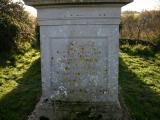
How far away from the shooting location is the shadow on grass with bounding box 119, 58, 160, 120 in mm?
6818

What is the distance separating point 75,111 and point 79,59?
939mm

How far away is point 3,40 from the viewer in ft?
45.6

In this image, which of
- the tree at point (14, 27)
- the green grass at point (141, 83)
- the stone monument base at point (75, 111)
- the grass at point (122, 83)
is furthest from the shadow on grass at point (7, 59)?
the stone monument base at point (75, 111)

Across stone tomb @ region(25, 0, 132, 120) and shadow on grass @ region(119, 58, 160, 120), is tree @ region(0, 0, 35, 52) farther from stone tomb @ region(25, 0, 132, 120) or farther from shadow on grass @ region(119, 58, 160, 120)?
stone tomb @ region(25, 0, 132, 120)

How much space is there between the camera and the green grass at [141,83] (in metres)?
7.05

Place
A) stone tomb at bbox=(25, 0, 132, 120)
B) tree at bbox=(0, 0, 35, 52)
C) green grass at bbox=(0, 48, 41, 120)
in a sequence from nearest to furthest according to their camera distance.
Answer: stone tomb at bbox=(25, 0, 132, 120) → green grass at bbox=(0, 48, 41, 120) → tree at bbox=(0, 0, 35, 52)

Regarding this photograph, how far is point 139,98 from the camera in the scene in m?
8.04

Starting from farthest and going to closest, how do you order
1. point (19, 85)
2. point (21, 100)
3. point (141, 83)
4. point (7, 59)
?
point (7, 59) < point (141, 83) < point (19, 85) < point (21, 100)

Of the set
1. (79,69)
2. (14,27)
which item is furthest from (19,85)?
(14,27)

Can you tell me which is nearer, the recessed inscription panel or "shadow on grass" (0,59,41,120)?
the recessed inscription panel

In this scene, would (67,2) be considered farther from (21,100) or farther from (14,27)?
(14,27)

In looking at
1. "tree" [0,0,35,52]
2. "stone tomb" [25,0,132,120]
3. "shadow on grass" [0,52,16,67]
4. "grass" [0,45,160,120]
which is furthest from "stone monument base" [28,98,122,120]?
"tree" [0,0,35,52]

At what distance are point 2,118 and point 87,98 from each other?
1.70 metres

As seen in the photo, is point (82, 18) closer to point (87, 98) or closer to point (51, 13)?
point (51, 13)
